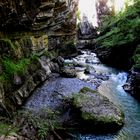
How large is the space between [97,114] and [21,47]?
344 inches

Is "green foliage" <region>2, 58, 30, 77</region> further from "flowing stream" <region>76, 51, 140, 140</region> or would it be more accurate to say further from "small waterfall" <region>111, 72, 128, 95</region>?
"small waterfall" <region>111, 72, 128, 95</region>

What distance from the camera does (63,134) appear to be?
12.5 meters

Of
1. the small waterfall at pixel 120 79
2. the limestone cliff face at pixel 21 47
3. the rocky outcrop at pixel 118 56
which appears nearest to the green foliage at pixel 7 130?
the limestone cliff face at pixel 21 47

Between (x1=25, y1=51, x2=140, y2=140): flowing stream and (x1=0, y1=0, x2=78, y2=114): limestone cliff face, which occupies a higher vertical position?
(x1=0, y1=0, x2=78, y2=114): limestone cliff face

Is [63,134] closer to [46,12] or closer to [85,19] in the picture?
[46,12]

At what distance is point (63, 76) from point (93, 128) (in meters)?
11.8

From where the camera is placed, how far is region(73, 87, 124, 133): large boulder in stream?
13.9 m

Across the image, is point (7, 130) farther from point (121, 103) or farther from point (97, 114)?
point (121, 103)

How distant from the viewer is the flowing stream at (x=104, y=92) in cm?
1359

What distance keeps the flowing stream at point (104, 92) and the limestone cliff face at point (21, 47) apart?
0.98 meters

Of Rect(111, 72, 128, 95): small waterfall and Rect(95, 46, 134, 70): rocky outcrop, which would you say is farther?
Rect(95, 46, 134, 70): rocky outcrop

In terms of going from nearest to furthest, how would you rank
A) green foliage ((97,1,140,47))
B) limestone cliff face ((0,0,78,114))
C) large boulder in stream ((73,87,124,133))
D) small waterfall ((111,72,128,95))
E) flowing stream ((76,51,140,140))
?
flowing stream ((76,51,140,140)), large boulder in stream ((73,87,124,133)), limestone cliff face ((0,0,78,114)), small waterfall ((111,72,128,95)), green foliage ((97,1,140,47))

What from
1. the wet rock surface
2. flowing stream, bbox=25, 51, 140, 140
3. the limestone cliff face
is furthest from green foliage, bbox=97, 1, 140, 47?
the wet rock surface

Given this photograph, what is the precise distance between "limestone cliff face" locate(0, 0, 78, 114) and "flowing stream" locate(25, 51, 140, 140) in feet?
3.22
